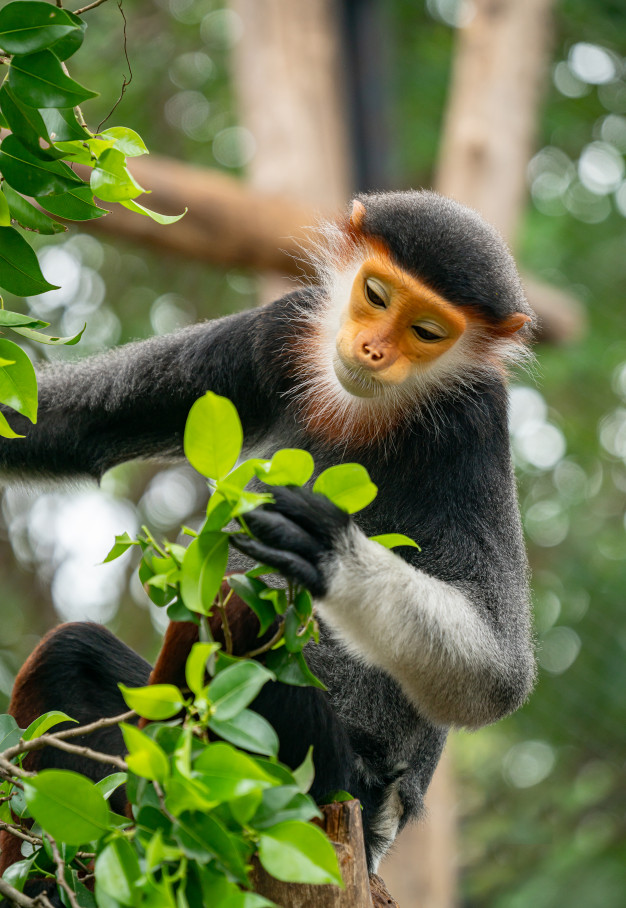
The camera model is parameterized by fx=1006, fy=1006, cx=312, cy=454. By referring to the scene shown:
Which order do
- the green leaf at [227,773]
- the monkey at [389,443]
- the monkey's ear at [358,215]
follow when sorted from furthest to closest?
the monkey's ear at [358,215], the monkey at [389,443], the green leaf at [227,773]

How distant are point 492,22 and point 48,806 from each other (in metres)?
5.94

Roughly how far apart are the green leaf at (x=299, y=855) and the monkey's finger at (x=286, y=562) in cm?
52

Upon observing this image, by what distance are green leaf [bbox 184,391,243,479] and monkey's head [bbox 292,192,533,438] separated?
0.89 meters

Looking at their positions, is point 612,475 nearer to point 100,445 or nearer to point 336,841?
point 100,445

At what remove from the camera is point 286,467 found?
5.05 ft

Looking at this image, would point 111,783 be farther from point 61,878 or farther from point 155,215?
point 155,215

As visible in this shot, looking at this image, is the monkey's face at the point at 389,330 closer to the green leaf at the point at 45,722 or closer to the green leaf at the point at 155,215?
the green leaf at the point at 155,215

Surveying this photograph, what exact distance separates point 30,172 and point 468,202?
4.49m

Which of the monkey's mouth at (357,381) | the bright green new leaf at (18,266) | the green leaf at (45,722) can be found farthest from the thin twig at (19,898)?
the monkey's mouth at (357,381)

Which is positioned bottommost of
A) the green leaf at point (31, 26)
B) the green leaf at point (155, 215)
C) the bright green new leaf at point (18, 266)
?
the bright green new leaf at point (18, 266)

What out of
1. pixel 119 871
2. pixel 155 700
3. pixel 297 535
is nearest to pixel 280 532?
pixel 297 535

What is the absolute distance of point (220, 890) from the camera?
1240 millimetres

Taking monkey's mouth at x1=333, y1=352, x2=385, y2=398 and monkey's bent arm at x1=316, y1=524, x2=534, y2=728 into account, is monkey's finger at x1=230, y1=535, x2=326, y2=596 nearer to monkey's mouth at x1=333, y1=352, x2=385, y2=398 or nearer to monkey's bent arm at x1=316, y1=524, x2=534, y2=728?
monkey's bent arm at x1=316, y1=524, x2=534, y2=728

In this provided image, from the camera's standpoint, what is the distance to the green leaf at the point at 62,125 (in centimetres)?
160
